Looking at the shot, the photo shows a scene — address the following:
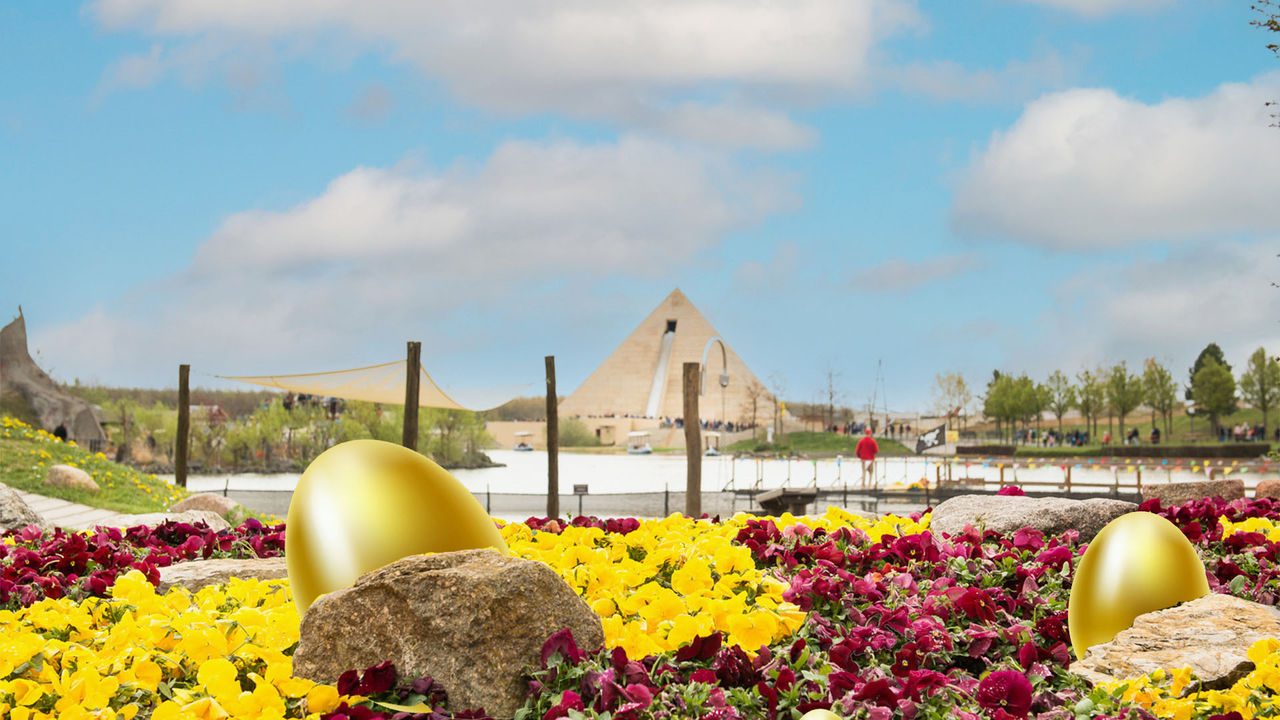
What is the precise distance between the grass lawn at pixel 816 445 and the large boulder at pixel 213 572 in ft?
136

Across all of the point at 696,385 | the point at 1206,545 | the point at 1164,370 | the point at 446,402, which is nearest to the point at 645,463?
the point at 1164,370

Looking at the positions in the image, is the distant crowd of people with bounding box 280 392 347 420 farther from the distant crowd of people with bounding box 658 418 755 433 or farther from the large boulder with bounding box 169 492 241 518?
the distant crowd of people with bounding box 658 418 755 433

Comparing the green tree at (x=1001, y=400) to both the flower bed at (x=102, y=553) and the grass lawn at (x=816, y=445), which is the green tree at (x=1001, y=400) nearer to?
the grass lawn at (x=816, y=445)

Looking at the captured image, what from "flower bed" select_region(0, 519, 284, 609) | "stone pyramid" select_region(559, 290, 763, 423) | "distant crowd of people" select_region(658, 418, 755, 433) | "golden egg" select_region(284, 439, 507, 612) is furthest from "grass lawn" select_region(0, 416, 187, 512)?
"stone pyramid" select_region(559, 290, 763, 423)

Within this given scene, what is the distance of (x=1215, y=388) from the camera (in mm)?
42188

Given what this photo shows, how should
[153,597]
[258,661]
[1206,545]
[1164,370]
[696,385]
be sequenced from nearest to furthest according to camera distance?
[258,661]
[153,597]
[1206,545]
[696,385]
[1164,370]

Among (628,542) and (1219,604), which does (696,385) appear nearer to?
(628,542)

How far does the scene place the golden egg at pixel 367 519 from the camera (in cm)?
348

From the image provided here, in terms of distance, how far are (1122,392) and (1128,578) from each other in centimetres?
4377

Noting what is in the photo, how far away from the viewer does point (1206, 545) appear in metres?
5.25

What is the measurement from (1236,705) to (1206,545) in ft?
8.49

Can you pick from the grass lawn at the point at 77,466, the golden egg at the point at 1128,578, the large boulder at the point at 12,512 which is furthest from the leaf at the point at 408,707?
the grass lawn at the point at 77,466

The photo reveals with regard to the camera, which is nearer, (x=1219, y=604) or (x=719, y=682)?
(x=719, y=682)

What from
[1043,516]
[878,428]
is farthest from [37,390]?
[878,428]
